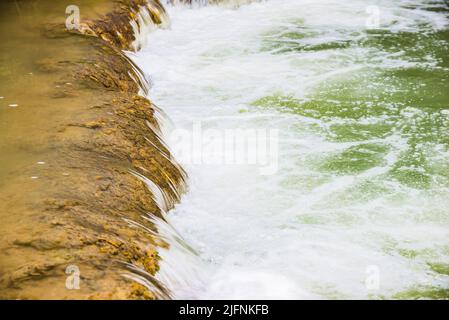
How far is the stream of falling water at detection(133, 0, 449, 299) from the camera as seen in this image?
393 cm

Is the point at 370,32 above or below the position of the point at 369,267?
above

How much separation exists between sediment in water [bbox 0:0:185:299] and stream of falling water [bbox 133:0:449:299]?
14.0 inches

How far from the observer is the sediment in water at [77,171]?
2.99 m

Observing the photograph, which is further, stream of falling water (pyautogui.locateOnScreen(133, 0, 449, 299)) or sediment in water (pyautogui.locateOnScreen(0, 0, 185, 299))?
stream of falling water (pyautogui.locateOnScreen(133, 0, 449, 299))

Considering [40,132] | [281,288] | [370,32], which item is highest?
[370,32]

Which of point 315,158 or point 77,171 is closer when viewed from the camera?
point 77,171

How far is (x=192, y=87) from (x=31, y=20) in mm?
2446

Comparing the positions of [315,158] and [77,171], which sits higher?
[77,171]

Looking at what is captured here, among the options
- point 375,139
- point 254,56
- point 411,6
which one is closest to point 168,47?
point 254,56

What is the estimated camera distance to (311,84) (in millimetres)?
7422

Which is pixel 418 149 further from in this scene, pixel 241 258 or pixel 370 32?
pixel 370 32

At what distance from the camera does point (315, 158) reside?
5.62m

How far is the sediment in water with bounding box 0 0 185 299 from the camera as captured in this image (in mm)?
2986

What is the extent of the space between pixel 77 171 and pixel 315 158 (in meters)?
2.64
